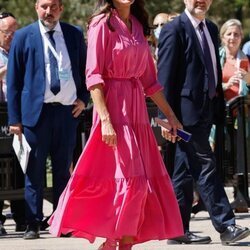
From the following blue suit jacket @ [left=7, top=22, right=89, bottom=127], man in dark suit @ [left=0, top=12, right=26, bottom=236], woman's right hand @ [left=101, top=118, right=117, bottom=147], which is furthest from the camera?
man in dark suit @ [left=0, top=12, right=26, bottom=236]

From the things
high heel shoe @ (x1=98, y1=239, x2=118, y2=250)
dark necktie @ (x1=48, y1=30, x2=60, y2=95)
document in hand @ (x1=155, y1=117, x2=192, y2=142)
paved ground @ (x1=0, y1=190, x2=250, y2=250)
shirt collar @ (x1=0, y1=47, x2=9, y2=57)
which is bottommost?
paved ground @ (x1=0, y1=190, x2=250, y2=250)

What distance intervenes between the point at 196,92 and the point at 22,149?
1.83 meters

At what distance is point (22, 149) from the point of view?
11.5 metres

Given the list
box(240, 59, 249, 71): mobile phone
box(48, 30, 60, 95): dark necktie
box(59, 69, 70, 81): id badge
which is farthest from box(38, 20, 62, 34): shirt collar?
box(240, 59, 249, 71): mobile phone

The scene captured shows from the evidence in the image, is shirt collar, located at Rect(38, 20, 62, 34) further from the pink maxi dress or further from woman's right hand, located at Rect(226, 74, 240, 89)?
woman's right hand, located at Rect(226, 74, 240, 89)

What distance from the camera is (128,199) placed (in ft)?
29.5

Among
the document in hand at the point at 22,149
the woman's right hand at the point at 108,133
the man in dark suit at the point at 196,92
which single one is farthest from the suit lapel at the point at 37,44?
the woman's right hand at the point at 108,133

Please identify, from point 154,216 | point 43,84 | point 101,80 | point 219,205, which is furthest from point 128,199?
point 43,84

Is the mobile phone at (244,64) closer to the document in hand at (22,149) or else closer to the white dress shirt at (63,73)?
the white dress shirt at (63,73)

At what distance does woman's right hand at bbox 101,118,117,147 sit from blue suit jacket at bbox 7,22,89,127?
8.68 feet

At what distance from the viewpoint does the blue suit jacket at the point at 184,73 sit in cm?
1062

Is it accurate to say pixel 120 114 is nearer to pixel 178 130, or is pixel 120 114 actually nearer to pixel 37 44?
pixel 178 130

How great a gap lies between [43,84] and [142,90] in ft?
7.74

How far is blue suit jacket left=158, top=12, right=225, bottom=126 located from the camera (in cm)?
1062
